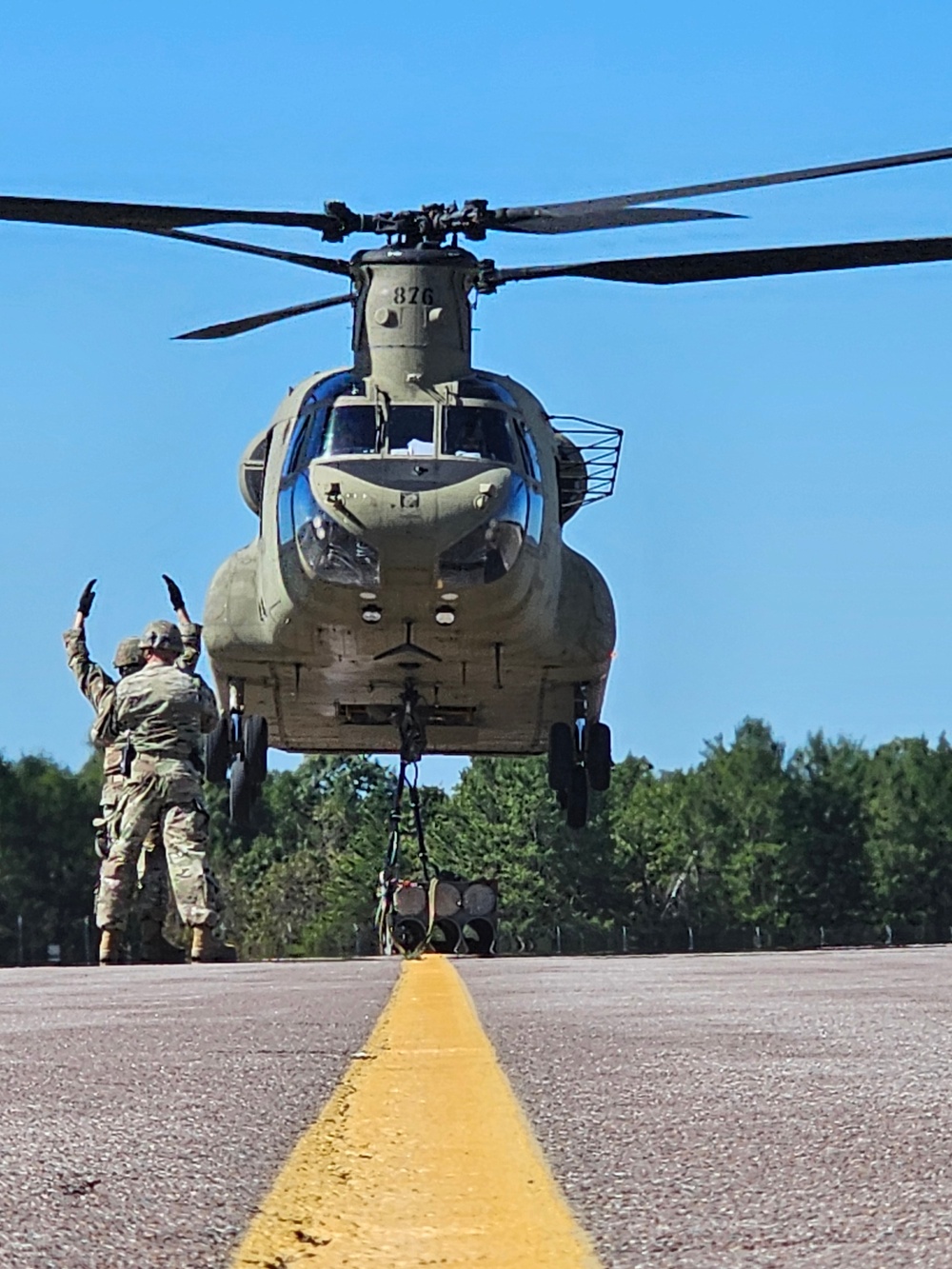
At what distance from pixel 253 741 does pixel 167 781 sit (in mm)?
6578

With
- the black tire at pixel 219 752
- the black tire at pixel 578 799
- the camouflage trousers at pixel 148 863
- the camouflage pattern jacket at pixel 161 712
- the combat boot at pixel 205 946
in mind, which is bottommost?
the combat boot at pixel 205 946

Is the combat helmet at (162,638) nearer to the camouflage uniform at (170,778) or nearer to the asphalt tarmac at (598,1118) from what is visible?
the camouflage uniform at (170,778)

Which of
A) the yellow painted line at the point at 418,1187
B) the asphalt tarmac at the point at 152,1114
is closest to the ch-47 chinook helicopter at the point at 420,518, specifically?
the asphalt tarmac at the point at 152,1114

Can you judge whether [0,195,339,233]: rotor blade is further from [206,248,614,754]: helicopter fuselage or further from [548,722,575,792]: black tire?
[548,722,575,792]: black tire

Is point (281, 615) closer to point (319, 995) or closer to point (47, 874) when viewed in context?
point (319, 995)

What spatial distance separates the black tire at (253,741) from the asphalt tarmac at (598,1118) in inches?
558

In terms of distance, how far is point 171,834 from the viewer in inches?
637

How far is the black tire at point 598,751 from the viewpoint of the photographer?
23453mm

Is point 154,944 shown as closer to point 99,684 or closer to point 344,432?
point 99,684

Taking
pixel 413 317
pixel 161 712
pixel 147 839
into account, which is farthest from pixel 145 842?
pixel 413 317

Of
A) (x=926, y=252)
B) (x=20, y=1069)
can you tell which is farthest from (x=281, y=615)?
(x=20, y=1069)

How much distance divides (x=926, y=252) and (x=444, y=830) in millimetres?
82662

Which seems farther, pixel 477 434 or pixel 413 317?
pixel 413 317

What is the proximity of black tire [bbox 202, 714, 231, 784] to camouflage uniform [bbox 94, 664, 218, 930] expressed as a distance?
21.1 feet
